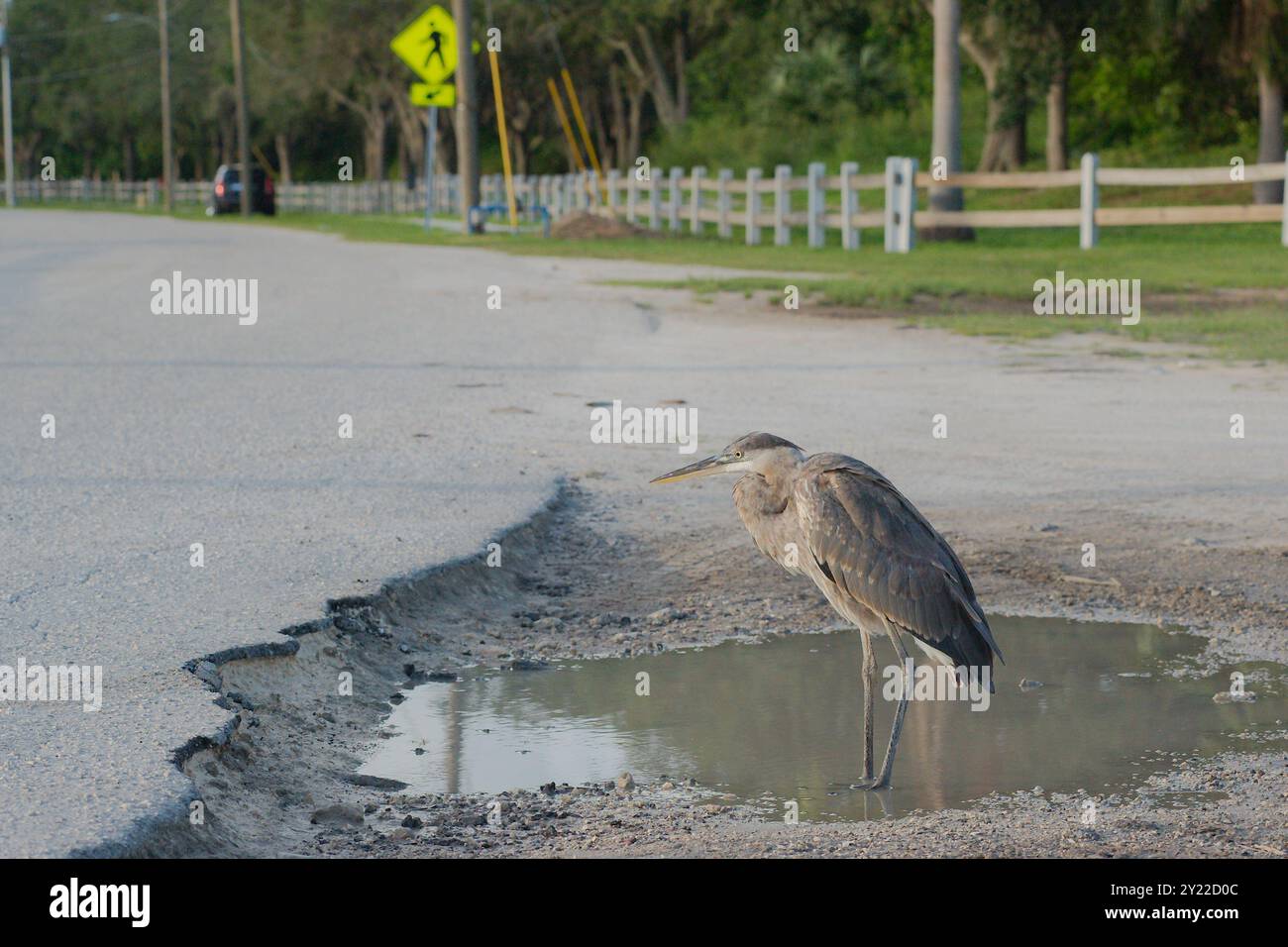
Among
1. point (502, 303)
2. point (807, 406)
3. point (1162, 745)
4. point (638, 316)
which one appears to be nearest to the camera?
point (1162, 745)

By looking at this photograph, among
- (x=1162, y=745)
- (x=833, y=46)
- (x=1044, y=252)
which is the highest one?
(x=833, y=46)

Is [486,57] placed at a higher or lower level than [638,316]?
higher

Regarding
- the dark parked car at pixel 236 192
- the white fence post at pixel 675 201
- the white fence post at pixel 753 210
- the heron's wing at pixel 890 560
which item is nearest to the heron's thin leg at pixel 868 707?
the heron's wing at pixel 890 560

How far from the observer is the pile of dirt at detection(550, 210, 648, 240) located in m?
33.2

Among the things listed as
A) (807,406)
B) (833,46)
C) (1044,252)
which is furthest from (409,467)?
(833,46)

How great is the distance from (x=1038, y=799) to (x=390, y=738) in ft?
6.53

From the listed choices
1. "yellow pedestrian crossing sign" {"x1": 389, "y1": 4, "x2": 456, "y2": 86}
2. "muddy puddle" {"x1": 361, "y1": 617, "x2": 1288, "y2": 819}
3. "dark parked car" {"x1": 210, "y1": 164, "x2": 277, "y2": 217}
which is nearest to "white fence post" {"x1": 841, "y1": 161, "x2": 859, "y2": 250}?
"yellow pedestrian crossing sign" {"x1": 389, "y1": 4, "x2": 456, "y2": 86}

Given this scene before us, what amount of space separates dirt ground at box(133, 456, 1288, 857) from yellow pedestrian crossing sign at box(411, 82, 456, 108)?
25.6 meters

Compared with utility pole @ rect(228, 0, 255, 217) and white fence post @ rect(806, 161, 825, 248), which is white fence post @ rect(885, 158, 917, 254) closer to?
white fence post @ rect(806, 161, 825, 248)

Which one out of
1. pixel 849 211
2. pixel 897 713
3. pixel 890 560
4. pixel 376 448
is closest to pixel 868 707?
pixel 897 713

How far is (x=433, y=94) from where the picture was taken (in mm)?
34062

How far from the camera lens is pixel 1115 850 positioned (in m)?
4.32

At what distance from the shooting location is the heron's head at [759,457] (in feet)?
17.9
